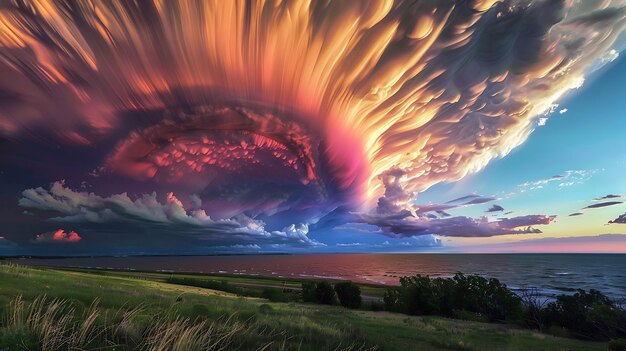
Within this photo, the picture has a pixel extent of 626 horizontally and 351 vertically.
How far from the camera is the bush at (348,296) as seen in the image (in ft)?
163

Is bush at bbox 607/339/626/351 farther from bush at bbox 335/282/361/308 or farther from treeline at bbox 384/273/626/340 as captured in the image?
bush at bbox 335/282/361/308

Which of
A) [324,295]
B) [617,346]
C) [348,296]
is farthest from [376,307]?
[617,346]

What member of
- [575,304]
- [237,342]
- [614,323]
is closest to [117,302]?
[237,342]

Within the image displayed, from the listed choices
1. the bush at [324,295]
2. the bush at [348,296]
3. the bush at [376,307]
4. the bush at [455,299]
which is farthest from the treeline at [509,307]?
the bush at [324,295]

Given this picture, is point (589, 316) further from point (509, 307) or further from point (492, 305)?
point (492, 305)

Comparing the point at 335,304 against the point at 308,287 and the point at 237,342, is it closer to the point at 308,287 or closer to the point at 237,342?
the point at 308,287

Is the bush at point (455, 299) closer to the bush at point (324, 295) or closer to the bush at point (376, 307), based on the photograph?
the bush at point (376, 307)

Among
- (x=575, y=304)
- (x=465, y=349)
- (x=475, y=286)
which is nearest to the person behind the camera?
(x=465, y=349)

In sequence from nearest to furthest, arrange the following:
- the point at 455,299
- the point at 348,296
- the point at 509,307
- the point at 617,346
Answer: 1. the point at 617,346
2. the point at 509,307
3. the point at 455,299
4. the point at 348,296

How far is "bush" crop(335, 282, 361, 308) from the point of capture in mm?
49625

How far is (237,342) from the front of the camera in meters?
8.46

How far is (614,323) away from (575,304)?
22.2 feet

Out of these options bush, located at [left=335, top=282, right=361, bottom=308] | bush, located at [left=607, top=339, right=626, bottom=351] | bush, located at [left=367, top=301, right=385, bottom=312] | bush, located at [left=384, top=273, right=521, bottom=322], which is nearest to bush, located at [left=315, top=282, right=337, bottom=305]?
bush, located at [left=335, top=282, right=361, bottom=308]

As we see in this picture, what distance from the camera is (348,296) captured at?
50.5 metres
